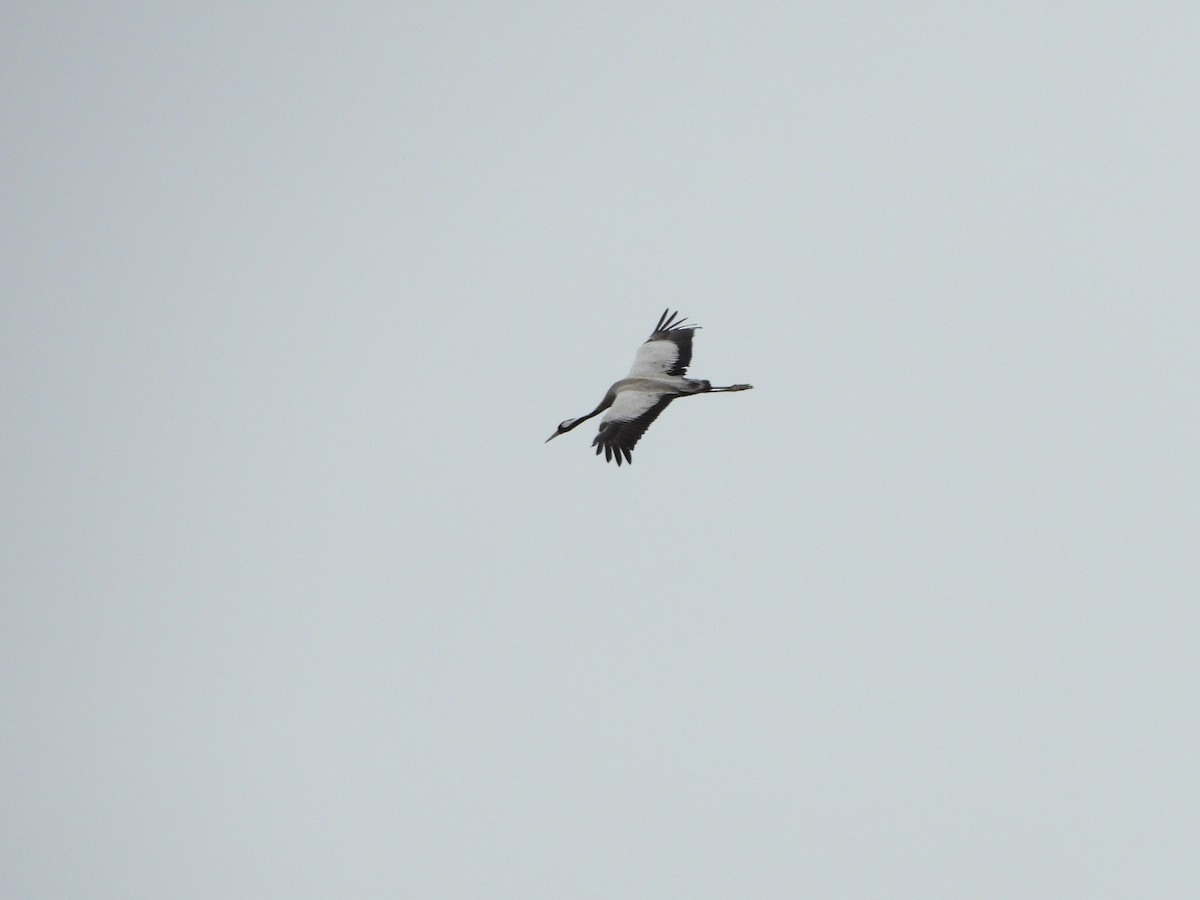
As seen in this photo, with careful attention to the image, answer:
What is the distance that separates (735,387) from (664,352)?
2390 mm

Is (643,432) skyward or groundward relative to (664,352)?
groundward

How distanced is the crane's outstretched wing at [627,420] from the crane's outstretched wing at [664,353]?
1155 mm

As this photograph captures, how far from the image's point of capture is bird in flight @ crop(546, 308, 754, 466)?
1342 inches

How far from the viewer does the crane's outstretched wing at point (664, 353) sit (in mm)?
36281

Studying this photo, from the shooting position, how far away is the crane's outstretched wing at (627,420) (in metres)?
33.9

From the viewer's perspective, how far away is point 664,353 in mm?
36781

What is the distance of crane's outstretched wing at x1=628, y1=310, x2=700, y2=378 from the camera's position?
3628 cm

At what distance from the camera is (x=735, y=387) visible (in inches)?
1379

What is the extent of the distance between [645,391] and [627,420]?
101 centimetres

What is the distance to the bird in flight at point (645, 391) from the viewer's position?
34.1 metres

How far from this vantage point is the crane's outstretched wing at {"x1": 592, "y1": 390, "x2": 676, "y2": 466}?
111 feet

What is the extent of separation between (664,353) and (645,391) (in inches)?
75.6

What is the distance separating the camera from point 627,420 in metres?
34.4

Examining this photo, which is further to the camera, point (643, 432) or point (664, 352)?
point (664, 352)
